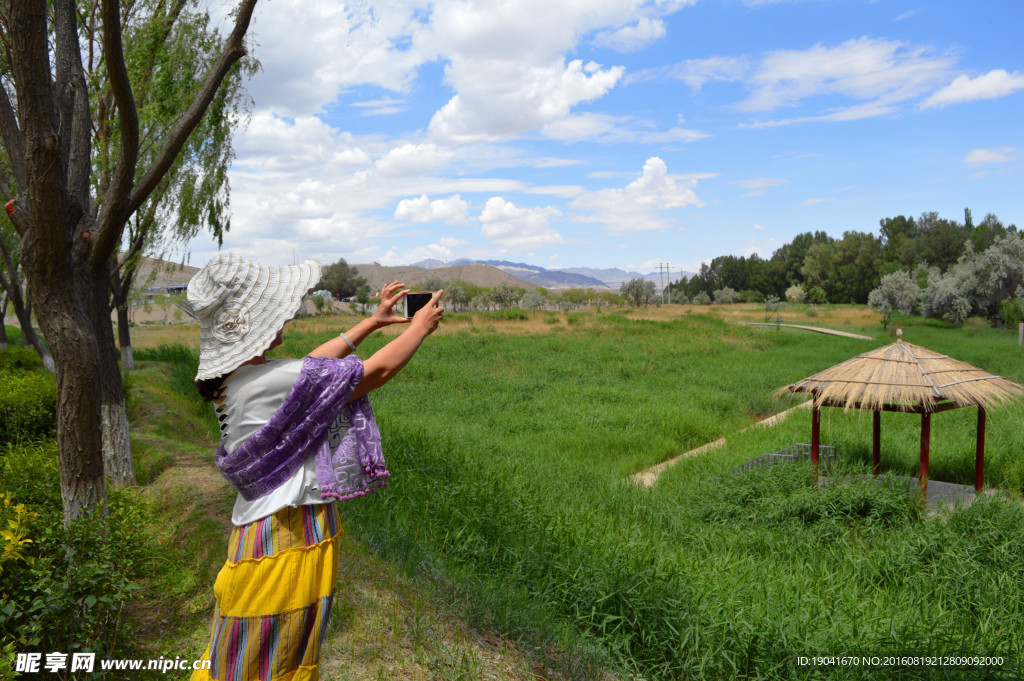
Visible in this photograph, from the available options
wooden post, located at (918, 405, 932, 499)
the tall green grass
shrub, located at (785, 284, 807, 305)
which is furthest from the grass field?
shrub, located at (785, 284, 807, 305)

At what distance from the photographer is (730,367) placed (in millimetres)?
17156

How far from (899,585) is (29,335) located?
45.2 ft

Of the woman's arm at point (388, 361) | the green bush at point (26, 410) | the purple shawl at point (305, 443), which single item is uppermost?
the woman's arm at point (388, 361)

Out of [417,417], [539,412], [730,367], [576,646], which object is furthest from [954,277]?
[576,646]

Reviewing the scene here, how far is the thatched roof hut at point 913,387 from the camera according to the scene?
20.7 ft

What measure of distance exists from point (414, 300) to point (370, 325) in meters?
0.18

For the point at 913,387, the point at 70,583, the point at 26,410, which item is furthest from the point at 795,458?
the point at 26,410

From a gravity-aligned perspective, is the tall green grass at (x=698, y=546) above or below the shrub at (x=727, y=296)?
below

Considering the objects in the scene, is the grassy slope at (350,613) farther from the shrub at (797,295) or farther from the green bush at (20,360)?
the shrub at (797,295)

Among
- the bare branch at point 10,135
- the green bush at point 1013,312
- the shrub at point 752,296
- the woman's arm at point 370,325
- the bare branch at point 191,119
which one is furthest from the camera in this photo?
the shrub at point 752,296

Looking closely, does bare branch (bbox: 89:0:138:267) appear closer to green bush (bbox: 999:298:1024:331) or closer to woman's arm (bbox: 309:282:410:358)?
woman's arm (bbox: 309:282:410:358)

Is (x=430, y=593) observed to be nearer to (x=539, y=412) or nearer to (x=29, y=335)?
(x=539, y=412)

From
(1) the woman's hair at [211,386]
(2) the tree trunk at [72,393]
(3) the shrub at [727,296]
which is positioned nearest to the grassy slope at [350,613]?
(2) the tree trunk at [72,393]

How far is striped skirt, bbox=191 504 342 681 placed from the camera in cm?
188
